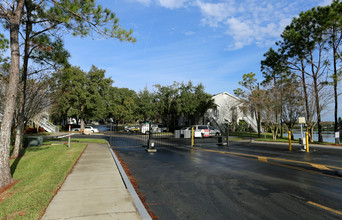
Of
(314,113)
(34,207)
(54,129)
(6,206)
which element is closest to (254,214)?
(34,207)

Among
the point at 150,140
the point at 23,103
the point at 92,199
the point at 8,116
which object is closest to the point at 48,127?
the point at 23,103

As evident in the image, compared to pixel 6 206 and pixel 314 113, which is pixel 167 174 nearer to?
pixel 6 206

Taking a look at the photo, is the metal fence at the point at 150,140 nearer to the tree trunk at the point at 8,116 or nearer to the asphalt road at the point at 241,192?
the asphalt road at the point at 241,192

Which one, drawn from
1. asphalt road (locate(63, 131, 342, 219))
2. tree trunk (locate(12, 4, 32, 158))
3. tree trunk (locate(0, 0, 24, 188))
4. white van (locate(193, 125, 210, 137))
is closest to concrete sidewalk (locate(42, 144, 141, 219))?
asphalt road (locate(63, 131, 342, 219))

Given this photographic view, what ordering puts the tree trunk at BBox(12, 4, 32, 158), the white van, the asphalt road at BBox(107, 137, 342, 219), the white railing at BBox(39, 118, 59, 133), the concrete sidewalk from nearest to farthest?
the concrete sidewalk
the asphalt road at BBox(107, 137, 342, 219)
the tree trunk at BBox(12, 4, 32, 158)
the white van
the white railing at BBox(39, 118, 59, 133)

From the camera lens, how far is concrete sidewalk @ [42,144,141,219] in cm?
398

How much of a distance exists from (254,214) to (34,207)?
4522 millimetres

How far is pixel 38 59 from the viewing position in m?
13.5

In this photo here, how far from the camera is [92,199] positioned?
4789 mm

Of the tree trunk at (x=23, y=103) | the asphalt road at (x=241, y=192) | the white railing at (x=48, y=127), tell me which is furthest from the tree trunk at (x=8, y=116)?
the white railing at (x=48, y=127)

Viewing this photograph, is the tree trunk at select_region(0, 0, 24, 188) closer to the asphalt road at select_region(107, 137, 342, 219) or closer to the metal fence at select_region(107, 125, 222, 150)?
the asphalt road at select_region(107, 137, 342, 219)

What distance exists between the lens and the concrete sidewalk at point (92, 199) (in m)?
3.98

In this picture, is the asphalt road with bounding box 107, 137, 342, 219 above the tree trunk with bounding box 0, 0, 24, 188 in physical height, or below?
below

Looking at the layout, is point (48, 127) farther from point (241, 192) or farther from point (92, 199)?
point (241, 192)
